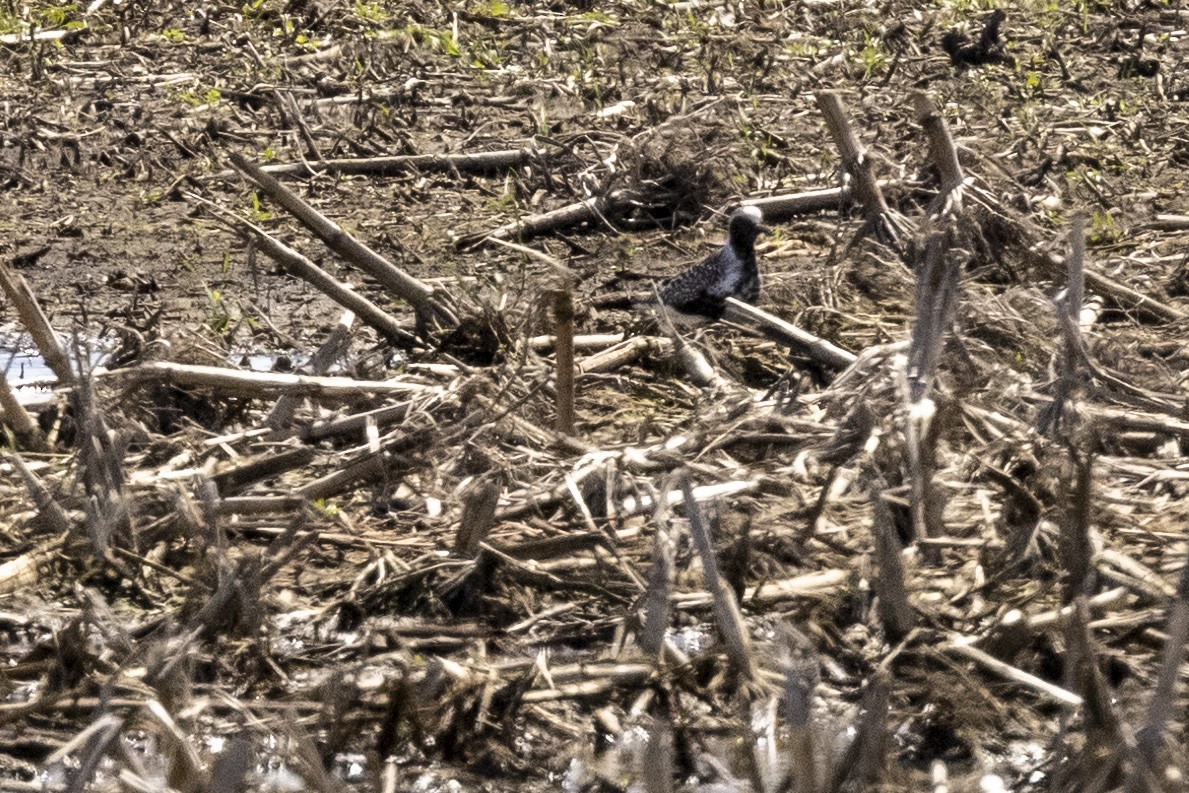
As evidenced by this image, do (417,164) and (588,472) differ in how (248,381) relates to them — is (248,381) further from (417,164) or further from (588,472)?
(417,164)

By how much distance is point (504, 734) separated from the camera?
4508 mm

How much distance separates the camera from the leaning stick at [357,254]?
6.84 m

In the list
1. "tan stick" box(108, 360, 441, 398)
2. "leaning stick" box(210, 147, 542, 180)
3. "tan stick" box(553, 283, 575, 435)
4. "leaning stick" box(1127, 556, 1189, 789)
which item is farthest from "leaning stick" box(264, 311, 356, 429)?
"leaning stick" box(1127, 556, 1189, 789)

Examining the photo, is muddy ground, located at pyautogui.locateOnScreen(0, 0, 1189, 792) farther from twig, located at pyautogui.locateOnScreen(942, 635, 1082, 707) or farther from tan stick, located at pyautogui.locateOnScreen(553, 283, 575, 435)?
tan stick, located at pyautogui.locateOnScreen(553, 283, 575, 435)

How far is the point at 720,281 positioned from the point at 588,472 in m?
2.30

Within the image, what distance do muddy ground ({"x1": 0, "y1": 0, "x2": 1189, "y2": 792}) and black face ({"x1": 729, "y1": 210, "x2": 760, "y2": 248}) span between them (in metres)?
0.31

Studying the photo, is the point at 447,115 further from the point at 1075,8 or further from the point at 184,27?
the point at 1075,8

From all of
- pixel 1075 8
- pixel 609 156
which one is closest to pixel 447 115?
pixel 609 156

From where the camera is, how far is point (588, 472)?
18.2ft

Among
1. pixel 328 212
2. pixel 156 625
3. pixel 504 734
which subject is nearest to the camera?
pixel 504 734

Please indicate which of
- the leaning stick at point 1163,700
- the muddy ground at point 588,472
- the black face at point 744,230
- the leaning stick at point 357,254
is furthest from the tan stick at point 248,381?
the leaning stick at point 1163,700

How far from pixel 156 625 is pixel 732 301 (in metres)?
2.81

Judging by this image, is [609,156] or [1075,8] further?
[1075,8]

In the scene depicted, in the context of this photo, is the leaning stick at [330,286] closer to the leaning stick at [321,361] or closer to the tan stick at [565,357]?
the leaning stick at [321,361]
